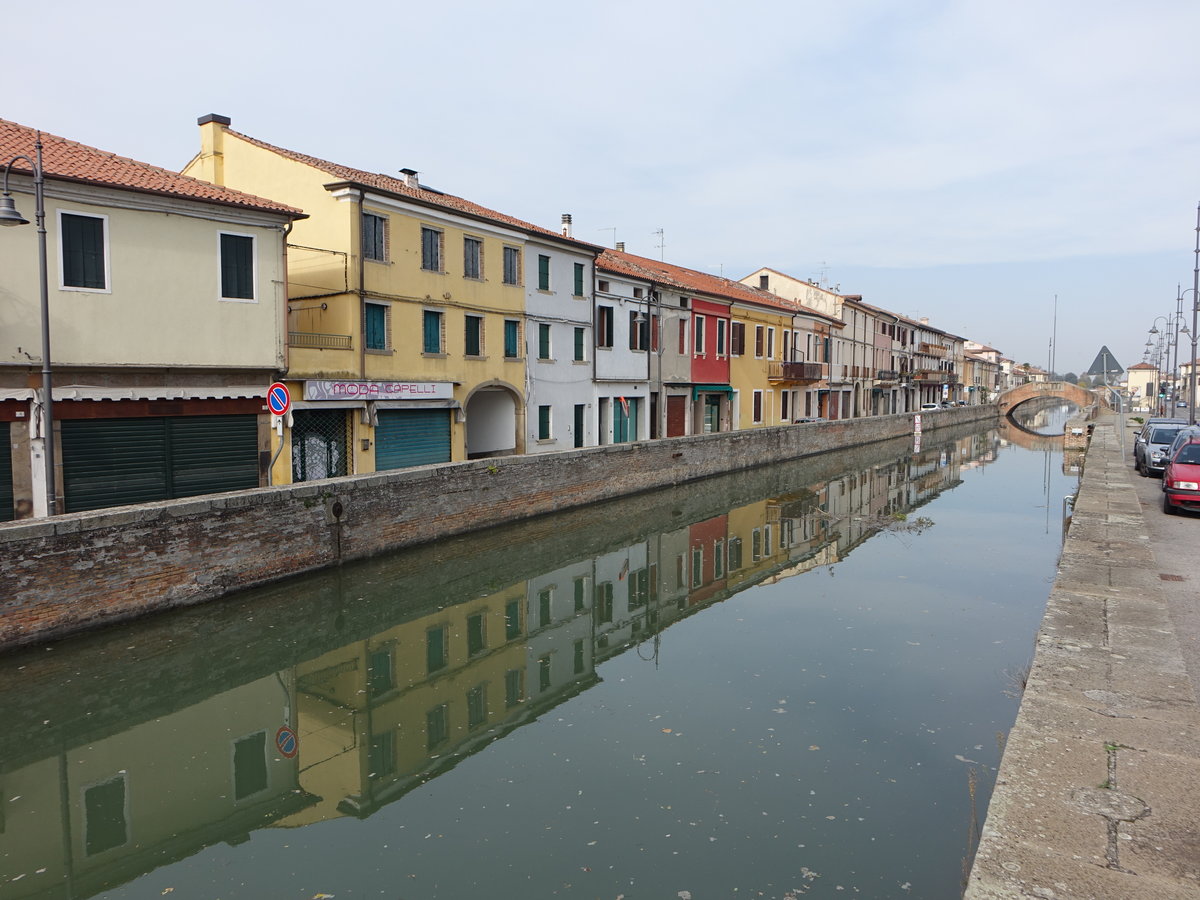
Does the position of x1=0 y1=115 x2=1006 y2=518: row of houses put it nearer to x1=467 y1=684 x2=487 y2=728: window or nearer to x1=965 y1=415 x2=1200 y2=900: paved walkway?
x1=467 y1=684 x2=487 y2=728: window

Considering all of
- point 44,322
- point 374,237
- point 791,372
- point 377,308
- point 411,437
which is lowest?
point 411,437

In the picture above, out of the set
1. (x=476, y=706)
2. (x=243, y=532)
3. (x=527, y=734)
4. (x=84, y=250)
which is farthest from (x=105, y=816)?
(x=84, y=250)

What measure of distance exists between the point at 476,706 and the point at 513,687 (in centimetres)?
A: 78

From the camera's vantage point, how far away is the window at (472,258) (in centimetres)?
2311

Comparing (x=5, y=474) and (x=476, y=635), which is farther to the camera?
(x=5, y=474)

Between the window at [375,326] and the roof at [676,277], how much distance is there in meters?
10.6

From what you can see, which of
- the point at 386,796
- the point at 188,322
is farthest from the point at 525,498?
the point at 386,796

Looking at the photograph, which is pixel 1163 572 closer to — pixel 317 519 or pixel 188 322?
pixel 317 519

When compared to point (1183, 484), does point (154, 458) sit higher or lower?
higher

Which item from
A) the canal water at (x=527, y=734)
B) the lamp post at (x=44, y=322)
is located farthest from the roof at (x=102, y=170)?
the canal water at (x=527, y=734)

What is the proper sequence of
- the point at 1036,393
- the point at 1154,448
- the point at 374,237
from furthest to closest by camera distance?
the point at 1036,393 → the point at 1154,448 → the point at 374,237

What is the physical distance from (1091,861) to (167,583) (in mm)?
12041

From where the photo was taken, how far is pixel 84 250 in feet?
46.9

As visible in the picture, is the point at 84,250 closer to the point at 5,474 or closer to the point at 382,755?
the point at 5,474
